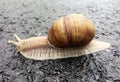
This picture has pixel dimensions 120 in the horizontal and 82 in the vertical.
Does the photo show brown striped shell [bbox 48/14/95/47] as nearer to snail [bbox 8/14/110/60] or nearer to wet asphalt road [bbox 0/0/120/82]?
snail [bbox 8/14/110/60]

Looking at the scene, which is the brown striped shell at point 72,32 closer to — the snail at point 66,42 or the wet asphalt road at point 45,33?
the snail at point 66,42

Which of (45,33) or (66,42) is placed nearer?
(66,42)

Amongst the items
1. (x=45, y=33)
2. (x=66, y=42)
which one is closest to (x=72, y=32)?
(x=66, y=42)

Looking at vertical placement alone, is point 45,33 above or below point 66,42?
below

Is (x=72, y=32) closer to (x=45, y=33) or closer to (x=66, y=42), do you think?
(x=66, y=42)

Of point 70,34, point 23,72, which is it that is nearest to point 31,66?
point 23,72

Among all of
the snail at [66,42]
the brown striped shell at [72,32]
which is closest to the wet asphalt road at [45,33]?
the snail at [66,42]

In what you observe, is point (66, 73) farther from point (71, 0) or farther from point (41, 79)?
point (71, 0)
